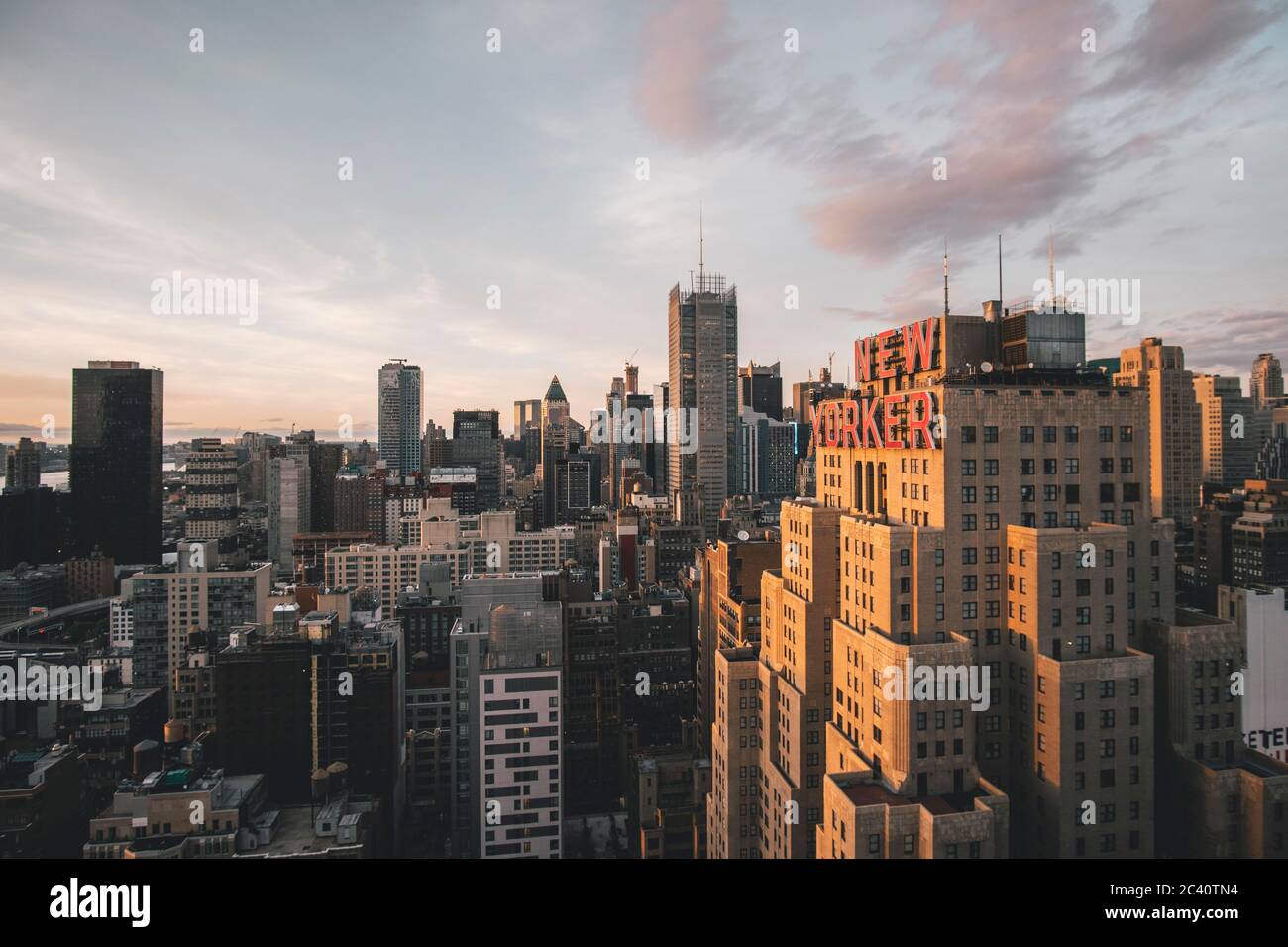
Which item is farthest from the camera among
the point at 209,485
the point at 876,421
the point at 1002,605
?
the point at 209,485

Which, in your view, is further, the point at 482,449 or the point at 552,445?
the point at 482,449

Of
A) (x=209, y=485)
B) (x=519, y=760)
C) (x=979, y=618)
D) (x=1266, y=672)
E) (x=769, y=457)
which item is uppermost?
(x=769, y=457)

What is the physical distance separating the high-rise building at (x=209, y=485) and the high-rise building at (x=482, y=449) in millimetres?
41766

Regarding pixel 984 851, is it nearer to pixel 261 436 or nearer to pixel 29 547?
pixel 29 547

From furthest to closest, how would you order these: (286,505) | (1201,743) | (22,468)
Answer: (286,505) → (22,468) → (1201,743)

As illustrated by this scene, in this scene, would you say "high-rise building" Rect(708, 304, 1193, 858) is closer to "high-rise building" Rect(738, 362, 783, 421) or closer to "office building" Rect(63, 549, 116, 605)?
"office building" Rect(63, 549, 116, 605)

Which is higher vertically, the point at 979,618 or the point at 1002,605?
the point at 1002,605

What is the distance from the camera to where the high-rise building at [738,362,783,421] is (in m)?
163

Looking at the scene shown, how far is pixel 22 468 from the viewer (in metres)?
75.1

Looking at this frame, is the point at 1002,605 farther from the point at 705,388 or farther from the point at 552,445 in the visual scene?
the point at 552,445

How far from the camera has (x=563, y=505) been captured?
12100 centimetres

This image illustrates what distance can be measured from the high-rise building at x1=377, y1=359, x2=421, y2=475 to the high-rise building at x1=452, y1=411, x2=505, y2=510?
869 centimetres

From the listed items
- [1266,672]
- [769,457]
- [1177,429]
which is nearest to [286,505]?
[769,457]

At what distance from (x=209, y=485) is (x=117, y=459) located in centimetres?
2332
